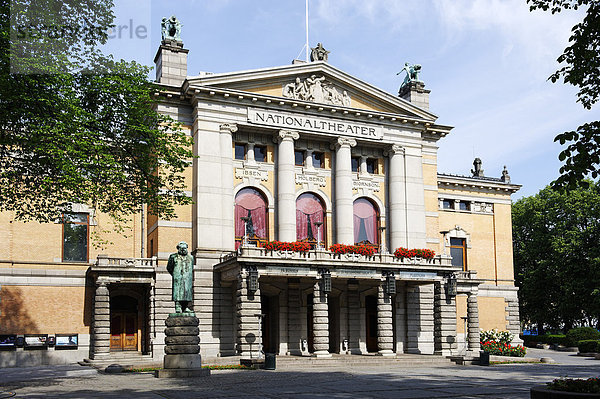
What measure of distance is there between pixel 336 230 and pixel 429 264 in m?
7.01

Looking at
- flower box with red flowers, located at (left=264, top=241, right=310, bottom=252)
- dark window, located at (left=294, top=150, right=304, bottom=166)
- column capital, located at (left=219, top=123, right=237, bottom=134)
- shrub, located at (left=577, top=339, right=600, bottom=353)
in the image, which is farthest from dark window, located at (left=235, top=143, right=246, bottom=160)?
shrub, located at (left=577, top=339, right=600, bottom=353)

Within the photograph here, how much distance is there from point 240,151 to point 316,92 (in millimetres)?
6980

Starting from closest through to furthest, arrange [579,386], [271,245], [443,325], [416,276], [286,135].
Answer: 1. [579,386]
2. [271,245]
3. [416,276]
4. [443,325]
5. [286,135]

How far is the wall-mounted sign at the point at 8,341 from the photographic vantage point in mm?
39031

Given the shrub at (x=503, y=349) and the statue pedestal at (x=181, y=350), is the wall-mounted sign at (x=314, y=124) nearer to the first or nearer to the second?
the shrub at (x=503, y=349)

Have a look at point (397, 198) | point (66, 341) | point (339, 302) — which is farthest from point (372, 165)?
point (66, 341)

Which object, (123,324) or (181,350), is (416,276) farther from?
(181,350)

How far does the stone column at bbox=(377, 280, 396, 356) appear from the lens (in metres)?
40.4

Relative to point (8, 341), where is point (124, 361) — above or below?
below

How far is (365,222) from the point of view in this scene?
156ft

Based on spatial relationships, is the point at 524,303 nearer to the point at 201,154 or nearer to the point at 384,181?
the point at 384,181

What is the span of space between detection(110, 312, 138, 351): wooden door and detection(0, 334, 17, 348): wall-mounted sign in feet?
19.0

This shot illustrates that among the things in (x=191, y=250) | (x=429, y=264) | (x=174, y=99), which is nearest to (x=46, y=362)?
(x=191, y=250)

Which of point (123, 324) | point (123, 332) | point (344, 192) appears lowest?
point (123, 332)
